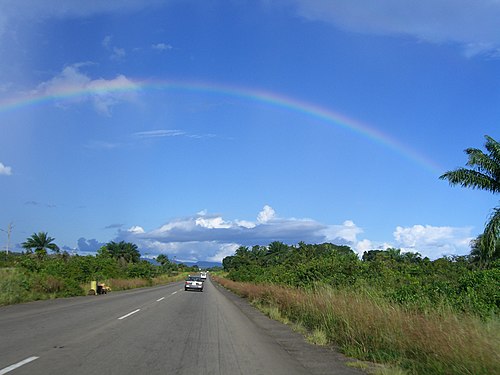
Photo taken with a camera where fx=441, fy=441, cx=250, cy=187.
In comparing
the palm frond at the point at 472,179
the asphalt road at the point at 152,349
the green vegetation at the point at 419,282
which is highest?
the palm frond at the point at 472,179

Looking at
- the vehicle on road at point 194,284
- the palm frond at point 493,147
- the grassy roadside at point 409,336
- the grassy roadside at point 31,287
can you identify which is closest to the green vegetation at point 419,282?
the grassy roadside at point 409,336

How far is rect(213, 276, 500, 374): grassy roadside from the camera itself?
7152 millimetres

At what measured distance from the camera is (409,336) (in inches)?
353

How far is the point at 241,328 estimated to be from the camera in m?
15.3

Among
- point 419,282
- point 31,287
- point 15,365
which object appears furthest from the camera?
point 31,287

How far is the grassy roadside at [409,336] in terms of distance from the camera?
715 cm

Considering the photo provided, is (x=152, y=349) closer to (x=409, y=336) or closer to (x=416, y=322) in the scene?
(x=409, y=336)

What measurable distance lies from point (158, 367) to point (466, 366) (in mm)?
5271

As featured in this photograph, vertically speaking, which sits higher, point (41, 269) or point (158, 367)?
point (41, 269)

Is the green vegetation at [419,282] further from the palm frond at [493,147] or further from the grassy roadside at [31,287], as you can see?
the grassy roadside at [31,287]

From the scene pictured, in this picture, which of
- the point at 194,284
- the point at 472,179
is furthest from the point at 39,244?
the point at 472,179

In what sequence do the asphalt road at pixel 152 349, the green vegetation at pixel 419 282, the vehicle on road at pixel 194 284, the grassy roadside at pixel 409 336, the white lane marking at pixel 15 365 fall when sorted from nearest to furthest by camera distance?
the grassy roadside at pixel 409 336 → the white lane marking at pixel 15 365 → the asphalt road at pixel 152 349 → the green vegetation at pixel 419 282 → the vehicle on road at pixel 194 284

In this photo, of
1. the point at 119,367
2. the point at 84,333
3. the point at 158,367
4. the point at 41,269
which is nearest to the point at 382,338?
the point at 158,367

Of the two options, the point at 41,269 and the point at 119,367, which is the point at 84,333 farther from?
the point at 41,269
